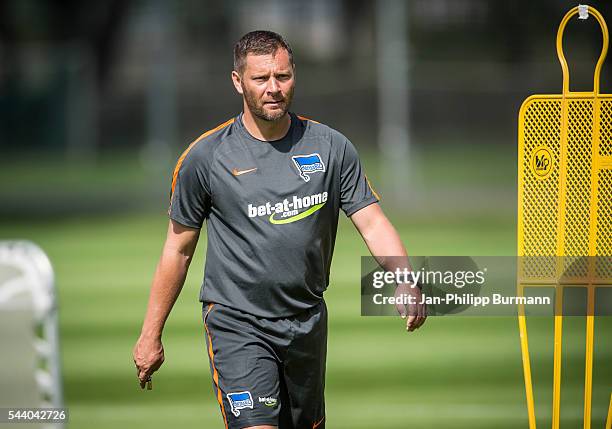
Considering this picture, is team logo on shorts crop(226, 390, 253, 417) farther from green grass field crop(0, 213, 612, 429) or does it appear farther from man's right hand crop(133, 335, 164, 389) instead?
green grass field crop(0, 213, 612, 429)

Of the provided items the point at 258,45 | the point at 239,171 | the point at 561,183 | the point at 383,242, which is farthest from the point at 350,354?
the point at 258,45

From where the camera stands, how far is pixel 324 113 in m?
34.8

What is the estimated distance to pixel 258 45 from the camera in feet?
17.7

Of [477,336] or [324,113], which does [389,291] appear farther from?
[324,113]

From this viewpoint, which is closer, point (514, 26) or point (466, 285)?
point (466, 285)

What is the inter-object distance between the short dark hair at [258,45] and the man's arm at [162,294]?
2.98 ft

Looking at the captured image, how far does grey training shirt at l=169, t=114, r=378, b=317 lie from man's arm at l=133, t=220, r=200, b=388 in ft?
0.31

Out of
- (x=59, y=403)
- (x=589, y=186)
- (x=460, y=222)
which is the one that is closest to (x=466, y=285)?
(x=589, y=186)

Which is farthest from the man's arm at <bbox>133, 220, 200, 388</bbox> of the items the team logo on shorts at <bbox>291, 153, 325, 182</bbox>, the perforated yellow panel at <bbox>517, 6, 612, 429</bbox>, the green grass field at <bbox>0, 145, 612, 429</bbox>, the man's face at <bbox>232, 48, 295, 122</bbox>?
the green grass field at <bbox>0, 145, 612, 429</bbox>

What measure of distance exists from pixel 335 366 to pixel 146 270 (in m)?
6.14

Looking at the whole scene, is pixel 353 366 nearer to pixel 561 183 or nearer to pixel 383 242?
pixel 383 242

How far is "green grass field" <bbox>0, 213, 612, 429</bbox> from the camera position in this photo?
7953 millimetres

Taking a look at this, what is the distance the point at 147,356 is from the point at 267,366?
0.61m

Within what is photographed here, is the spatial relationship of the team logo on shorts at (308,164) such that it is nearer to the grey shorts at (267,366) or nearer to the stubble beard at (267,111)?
the stubble beard at (267,111)
